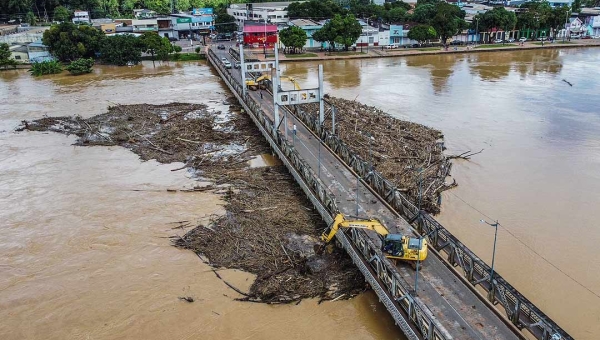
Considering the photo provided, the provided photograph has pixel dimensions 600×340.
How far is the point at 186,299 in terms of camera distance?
17516mm

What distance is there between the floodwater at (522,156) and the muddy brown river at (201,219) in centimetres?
10

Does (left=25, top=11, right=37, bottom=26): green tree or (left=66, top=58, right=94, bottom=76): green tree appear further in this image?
(left=25, top=11, right=37, bottom=26): green tree

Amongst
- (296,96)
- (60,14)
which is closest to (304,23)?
(60,14)

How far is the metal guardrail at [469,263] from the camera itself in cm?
1290

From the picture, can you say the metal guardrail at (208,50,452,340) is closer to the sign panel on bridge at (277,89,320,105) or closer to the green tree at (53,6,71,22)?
the sign panel on bridge at (277,89,320,105)

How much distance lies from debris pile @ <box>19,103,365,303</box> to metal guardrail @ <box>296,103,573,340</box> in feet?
10.8

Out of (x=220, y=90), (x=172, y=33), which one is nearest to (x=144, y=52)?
(x=172, y=33)

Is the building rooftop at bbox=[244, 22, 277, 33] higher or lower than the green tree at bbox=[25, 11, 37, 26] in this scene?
lower

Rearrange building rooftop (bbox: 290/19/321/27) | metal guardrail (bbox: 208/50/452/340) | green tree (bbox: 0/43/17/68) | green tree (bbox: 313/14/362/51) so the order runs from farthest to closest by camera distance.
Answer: building rooftop (bbox: 290/19/321/27), green tree (bbox: 313/14/362/51), green tree (bbox: 0/43/17/68), metal guardrail (bbox: 208/50/452/340)

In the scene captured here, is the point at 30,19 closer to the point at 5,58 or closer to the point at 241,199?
the point at 5,58

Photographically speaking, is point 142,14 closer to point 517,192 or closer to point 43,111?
point 43,111

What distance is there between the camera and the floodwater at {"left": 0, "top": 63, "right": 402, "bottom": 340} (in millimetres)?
16219

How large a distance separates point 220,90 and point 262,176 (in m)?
27.5

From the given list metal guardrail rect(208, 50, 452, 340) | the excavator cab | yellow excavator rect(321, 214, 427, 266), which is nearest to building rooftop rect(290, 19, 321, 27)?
metal guardrail rect(208, 50, 452, 340)
